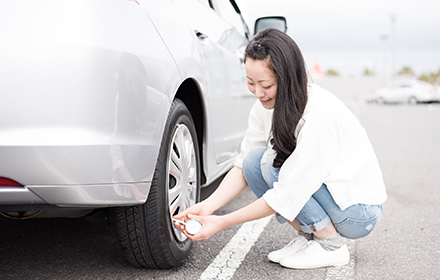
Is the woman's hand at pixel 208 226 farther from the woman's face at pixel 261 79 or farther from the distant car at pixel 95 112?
the woman's face at pixel 261 79

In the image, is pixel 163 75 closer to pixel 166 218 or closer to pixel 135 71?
pixel 135 71

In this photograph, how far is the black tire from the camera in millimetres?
1894

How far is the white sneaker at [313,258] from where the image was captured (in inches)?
86.8

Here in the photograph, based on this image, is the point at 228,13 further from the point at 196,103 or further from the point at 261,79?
the point at 261,79

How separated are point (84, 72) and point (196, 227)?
737 millimetres

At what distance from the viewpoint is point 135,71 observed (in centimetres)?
164

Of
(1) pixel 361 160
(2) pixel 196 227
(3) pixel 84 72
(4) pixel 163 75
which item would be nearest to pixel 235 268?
(2) pixel 196 227

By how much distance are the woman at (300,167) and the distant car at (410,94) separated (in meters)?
27.7

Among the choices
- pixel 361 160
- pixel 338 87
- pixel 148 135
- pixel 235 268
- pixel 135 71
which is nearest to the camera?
pixel 135 71

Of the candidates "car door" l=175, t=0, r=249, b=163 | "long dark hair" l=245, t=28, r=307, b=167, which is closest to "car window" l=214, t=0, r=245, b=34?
"car door" l=175, t=0, r=249, b=163

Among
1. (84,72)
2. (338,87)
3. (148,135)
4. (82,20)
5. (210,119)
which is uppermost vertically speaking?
(82,20)

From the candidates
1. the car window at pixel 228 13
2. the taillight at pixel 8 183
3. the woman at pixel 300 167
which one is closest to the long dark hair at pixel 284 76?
the woman at pixel 300 167

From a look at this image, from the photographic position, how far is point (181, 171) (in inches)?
86.1

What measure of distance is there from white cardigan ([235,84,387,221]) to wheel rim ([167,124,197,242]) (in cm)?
39
